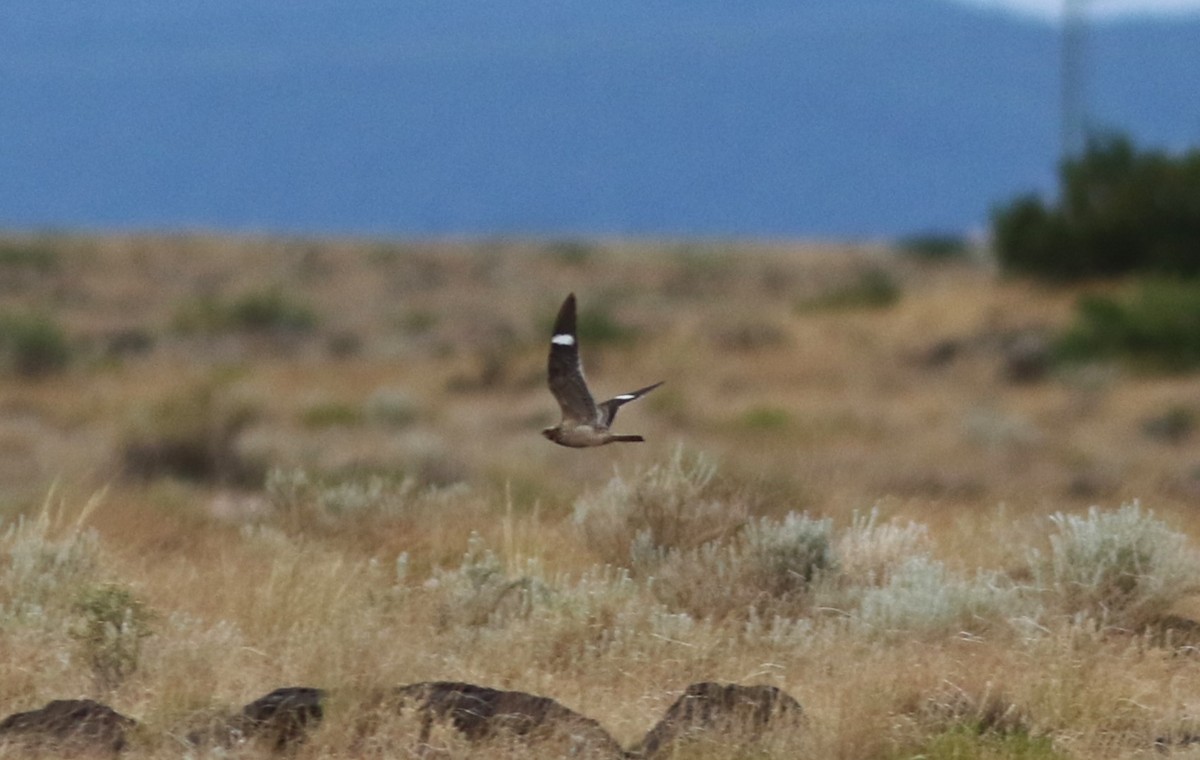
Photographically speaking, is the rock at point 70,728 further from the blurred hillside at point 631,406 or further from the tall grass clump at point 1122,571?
the blurred hillside at point 631,406

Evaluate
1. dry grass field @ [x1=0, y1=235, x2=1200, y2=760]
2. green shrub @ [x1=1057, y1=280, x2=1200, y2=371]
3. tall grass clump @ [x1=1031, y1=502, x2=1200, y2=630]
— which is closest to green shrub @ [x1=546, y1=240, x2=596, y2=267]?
green shrub @ [x1=1057, y1=280, x2=1200, y2=371]

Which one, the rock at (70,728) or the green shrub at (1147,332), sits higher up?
the rock at (70,728)

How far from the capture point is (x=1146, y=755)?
621cm

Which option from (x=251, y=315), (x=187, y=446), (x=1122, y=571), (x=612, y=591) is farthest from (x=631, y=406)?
(x=1122, y=571)

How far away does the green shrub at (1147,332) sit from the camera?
2773 centimetres

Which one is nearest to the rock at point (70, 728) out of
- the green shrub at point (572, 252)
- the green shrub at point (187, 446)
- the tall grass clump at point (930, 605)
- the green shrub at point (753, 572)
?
the green shrub at point (753, 572)

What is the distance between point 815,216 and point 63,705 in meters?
190

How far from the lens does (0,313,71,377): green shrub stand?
30.2 m

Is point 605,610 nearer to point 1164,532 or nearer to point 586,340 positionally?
point 1164,532

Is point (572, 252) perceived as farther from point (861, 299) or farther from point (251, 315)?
point (861, 299)

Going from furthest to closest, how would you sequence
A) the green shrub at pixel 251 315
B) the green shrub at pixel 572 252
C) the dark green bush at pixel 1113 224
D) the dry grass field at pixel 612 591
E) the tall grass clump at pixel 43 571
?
1. the green shrub at pixel 572 252
2. the green shrub at pixel 251 315
3. the dark green bush at pixel 1113 224
4. the tall grass clump at pixel 43 571
5. the dry grass field at pixel 612 591

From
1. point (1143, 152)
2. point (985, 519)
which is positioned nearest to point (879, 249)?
point (1143, 152)

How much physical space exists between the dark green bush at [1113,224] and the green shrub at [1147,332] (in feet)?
9.56

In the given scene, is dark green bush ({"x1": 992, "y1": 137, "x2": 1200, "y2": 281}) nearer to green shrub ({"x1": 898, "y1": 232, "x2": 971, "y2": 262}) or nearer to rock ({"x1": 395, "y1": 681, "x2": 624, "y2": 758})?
rock ({"x1": 395, "y1": 681, "x2": 624, "y2": 758})
